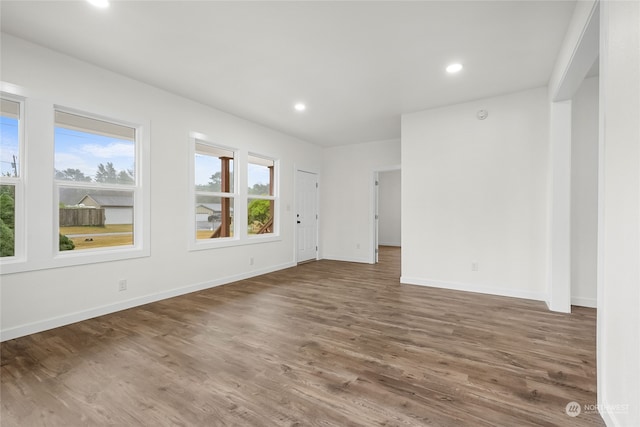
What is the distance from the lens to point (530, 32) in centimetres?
251

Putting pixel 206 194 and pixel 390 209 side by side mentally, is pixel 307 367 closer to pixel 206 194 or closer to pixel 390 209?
pixel 206 194

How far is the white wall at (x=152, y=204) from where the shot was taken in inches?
105

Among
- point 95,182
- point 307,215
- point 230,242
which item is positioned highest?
point 95,182

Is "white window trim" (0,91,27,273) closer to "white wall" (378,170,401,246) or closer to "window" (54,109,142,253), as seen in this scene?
"window" (54,109,142,253)

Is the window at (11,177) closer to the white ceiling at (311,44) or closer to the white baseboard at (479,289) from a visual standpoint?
the white ceiling at (311,44)

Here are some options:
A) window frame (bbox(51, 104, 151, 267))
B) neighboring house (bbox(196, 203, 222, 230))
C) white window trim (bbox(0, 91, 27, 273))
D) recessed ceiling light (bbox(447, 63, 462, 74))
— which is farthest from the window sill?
A: recessed ceiling light (bbox(447, 63, 462, 74))

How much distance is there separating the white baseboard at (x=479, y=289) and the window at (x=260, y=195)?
276cm

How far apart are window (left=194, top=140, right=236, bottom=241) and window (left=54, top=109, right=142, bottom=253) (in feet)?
2.89

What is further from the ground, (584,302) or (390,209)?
(390,209)

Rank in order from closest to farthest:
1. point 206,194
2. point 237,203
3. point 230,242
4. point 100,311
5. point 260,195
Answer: point 100,311 → point 206,194 → point 230,242 → point 237,203 → point 260,195

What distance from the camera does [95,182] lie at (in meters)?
3.22

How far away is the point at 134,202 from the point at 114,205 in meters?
0.21

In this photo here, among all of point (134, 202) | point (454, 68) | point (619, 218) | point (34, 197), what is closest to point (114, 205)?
point (134, 202)

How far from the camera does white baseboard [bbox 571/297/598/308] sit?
340cm
